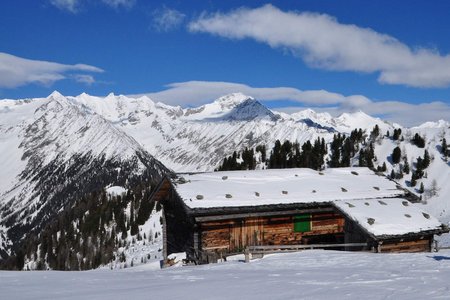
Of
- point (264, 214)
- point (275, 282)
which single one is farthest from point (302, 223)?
point (275, 282)

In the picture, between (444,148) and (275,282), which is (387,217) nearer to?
(275,282)

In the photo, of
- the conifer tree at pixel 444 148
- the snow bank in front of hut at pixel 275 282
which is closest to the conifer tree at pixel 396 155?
the conifer tree at pixel 444 148

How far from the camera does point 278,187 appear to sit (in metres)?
28.2

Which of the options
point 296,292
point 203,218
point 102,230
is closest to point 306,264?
point 296,292

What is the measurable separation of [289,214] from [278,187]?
1823 mm

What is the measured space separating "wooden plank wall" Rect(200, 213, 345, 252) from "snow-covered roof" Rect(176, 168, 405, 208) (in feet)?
4.37

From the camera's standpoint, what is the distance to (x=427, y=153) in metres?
50.1

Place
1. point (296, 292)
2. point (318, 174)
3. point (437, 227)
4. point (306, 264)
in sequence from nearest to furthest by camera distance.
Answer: point (296, 292) < point (306, 264) < point (437, 227) < point (318, 174)

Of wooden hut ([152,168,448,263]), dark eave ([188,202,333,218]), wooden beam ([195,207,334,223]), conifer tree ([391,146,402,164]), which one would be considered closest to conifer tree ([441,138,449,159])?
conifer tree ([391,146,402,164])

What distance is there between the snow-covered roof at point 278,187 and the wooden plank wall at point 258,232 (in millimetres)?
1331

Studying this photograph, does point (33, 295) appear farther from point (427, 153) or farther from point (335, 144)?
point (335, 144)

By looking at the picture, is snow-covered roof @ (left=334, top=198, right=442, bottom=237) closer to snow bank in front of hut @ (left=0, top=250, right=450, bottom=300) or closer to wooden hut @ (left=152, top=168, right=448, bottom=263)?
wooden hut @ (left=152, top=168, right=448, bottom=263)

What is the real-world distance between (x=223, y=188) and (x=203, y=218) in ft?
8.58

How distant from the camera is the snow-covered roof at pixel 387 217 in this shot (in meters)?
23.4
